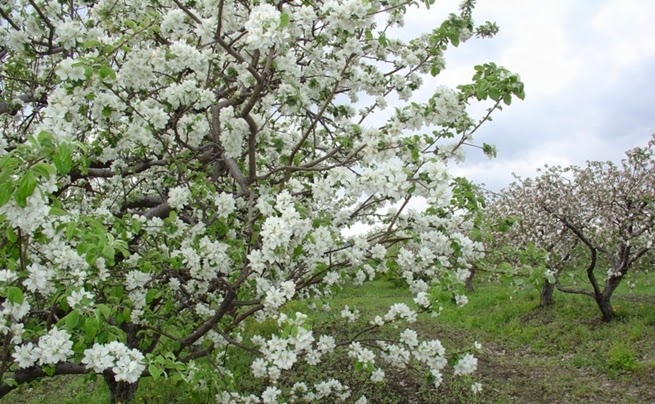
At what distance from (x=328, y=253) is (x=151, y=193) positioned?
3.31 metres

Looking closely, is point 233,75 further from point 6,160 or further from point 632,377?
point 632,377

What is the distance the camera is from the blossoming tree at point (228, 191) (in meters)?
3.97

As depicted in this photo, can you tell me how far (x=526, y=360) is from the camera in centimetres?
1277

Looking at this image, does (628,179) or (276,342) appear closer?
(276,342)

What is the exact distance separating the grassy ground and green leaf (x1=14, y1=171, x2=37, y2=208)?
17.2 feet

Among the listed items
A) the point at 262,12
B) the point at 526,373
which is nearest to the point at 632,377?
the point at 526,373

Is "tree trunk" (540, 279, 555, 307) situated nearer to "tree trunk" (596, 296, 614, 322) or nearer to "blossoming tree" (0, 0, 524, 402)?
"tree trunk" (596, 296, 614, 322)

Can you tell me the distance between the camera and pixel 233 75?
607 cm

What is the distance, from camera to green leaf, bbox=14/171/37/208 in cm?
252

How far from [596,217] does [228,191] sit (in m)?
12.0

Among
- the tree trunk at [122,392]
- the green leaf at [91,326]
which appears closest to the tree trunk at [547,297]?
the tree trunk at [122,392]

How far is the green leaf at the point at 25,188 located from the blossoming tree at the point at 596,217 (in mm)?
13750

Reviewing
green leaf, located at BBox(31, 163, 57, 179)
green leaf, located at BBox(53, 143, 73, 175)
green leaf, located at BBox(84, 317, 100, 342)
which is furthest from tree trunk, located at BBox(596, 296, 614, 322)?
green leaf, located at BBox(31, 163, 57, 179)

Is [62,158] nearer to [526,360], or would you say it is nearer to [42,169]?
[42,169]
